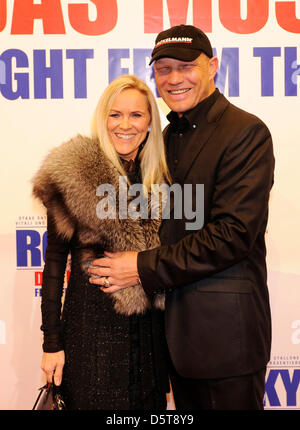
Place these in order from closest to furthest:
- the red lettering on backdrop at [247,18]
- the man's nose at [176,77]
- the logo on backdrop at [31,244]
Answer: the man's nose at [176,77] → the red lettering on backdrop at [247,18] → the logo on backdrop at [31,244]

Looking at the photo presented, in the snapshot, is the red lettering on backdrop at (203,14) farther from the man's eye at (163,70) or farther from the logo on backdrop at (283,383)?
the logo on backdrop at (283,383)

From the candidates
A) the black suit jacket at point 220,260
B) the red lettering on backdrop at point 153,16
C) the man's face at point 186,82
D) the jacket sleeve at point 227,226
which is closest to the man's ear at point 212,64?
the man's face at point 186,82

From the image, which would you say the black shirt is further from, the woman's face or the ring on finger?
the ring on finger

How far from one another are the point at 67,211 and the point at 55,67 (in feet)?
4.32

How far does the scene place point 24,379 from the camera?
2826mm

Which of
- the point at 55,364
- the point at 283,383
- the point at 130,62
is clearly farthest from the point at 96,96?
the point at 283,383

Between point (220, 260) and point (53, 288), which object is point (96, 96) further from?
point (220, 260)

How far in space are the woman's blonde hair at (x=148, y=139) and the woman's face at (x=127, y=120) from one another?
0.02 m

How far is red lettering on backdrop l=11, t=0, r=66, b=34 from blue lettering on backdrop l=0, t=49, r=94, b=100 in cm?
12

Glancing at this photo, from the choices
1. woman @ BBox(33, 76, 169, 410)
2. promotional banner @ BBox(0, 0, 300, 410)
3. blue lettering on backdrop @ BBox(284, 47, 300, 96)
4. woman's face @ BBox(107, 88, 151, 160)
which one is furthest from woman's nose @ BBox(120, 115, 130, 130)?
blue lettering on backdrop @ BBox(284, 47, 300, 96)

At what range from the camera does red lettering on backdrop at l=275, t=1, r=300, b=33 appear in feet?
8.62

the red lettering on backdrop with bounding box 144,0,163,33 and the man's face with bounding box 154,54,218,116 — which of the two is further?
the red lettering on backdrop with bounding box 144,0,163,33

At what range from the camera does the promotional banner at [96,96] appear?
8.65 feet

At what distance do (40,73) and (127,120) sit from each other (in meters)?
1.00
